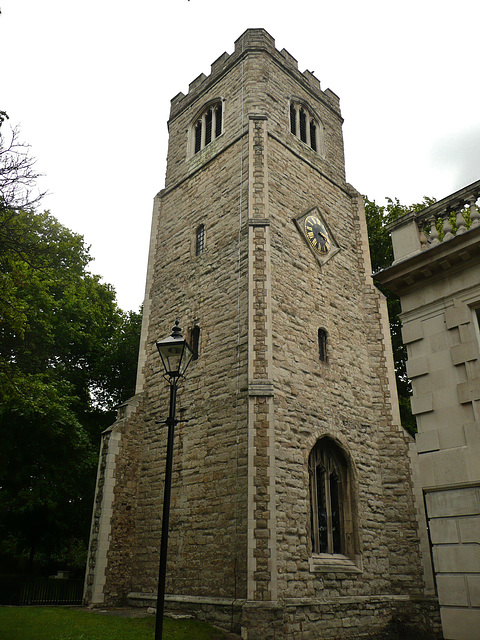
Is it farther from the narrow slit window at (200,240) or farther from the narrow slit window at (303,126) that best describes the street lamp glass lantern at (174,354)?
the narrow slit window at (303,126)

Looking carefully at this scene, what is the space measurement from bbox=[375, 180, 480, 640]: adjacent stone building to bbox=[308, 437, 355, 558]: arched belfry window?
4808 mm

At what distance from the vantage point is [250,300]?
547 inches

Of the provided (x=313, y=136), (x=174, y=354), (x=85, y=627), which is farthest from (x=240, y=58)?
(x=85, y=627)

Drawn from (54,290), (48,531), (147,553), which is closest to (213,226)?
(54,290)

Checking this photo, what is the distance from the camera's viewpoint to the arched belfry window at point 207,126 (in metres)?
19.5

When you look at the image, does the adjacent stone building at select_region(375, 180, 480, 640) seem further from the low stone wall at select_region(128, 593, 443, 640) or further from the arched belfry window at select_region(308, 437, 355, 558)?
the arched belfry window at select_region(308, 437, 355, 558)

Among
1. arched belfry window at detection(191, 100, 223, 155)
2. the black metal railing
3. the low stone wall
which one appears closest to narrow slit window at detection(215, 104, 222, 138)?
arched belfry window at detection(191, 100, 223, 155)

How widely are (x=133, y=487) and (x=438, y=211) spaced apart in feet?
35.5

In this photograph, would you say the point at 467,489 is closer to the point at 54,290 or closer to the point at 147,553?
the point at 147,553

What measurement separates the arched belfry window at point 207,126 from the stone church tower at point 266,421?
0.70ft

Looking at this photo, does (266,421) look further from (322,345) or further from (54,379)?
(54,379)

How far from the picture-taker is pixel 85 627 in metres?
9.82

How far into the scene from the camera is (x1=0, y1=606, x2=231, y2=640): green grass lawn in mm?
9070

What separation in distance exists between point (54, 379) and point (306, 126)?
13.4 metres
